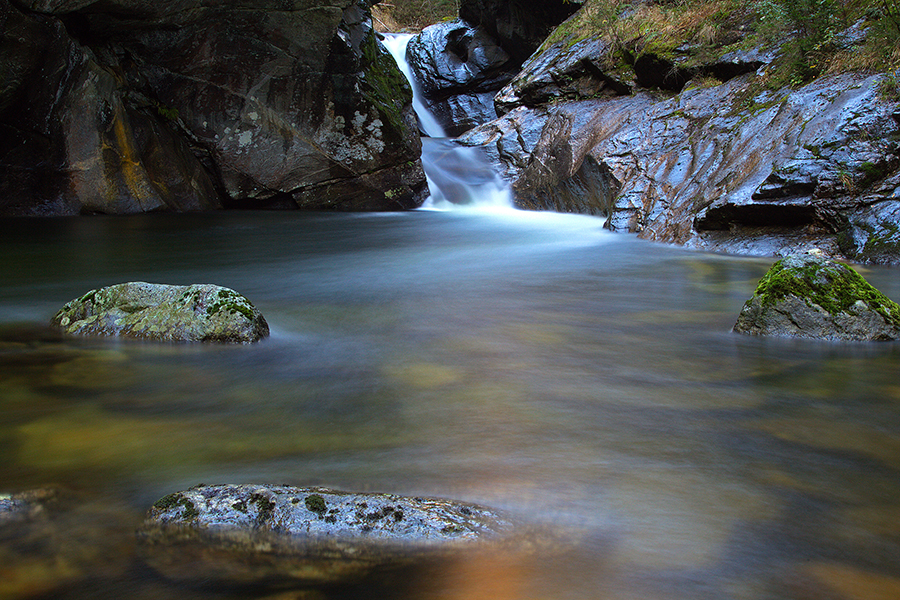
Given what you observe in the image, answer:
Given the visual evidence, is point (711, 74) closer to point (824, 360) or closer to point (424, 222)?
point (424, 222)

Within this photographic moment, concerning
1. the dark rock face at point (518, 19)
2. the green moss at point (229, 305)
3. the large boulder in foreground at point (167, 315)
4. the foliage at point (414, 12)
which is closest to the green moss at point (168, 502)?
the large boulder in foreground at point (167, 315)

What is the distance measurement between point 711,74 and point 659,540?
1003 cm

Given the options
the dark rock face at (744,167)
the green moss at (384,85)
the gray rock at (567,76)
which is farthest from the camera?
the green moss at (384,85)

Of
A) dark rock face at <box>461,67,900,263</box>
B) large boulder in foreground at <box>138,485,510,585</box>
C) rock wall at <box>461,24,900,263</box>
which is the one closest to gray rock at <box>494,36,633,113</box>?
rock wall at <box>461,24,900,263</box>

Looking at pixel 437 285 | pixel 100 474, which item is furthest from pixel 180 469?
pixel 437 285

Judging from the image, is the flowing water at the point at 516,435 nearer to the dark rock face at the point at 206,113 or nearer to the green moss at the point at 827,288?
the green moss at the point at 827,288

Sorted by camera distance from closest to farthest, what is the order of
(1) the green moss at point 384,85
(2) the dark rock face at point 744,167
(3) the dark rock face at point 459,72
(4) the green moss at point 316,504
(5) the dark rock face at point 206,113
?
1. (4) the green moss at point 316,504
2. (2) the dark rock face at point 744,167
3. (5) the dark rock face at point 206,113
4. (1) the green moss at point 384,85
5. (3) the dark rock face at point 459,72

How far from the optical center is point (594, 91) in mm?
12500

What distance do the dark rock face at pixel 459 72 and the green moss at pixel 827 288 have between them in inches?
672

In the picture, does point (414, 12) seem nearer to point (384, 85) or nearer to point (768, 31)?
point (384, 85)

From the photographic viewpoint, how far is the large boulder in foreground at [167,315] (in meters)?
4.07

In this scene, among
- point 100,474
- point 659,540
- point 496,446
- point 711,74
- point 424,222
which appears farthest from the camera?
point 424,222

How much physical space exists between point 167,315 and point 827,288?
13.7ft

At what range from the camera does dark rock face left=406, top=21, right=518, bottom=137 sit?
20.5m
